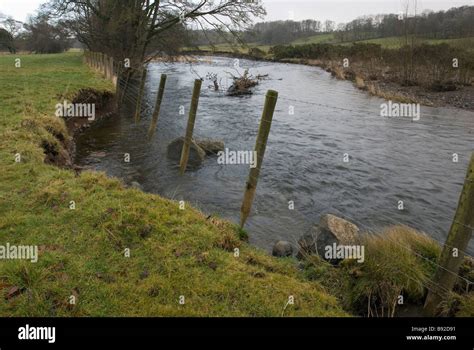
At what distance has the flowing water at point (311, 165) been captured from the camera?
814cm

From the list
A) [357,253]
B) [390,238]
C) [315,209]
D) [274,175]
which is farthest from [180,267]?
[274,175]

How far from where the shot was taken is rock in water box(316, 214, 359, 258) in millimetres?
5764

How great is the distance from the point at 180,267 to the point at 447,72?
2837cm

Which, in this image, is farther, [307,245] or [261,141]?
[261,141]

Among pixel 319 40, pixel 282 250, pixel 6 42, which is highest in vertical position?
pixel 319 40
